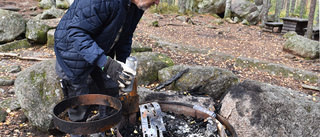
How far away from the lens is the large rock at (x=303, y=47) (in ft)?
22.4

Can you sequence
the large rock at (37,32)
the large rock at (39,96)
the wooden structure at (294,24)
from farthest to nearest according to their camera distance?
the wooden structure at (294,24), the large rock at (37,32), the large rock at (39,96)

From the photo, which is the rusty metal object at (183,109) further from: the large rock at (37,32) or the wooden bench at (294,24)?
the wooden bench at (294,24)

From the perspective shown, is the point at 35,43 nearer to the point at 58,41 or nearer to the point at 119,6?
the point at 58,41

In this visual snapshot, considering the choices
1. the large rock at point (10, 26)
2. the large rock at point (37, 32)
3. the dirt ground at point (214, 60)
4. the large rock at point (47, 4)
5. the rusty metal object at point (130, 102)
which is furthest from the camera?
the large rock at point (47, 4)

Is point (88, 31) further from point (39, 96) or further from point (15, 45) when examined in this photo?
point (15, 45)

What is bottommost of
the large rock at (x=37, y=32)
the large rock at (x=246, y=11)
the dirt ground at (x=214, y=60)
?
the dirt ground at (x=214, y=60)

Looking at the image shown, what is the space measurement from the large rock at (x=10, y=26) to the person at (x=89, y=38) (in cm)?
636

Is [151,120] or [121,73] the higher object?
[121,73]

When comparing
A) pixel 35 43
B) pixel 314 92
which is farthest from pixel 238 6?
pixel 35 43

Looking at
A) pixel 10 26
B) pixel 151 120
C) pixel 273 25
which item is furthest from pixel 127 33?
pixel 273 25

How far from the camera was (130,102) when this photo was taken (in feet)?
7.22

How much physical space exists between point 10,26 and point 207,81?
7096 millimetres

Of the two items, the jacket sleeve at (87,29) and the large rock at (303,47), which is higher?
the jacket sleeve at (87,29)

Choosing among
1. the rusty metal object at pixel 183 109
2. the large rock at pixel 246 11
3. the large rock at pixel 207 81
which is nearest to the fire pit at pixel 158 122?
the rusty metal object at pixel 183 109
